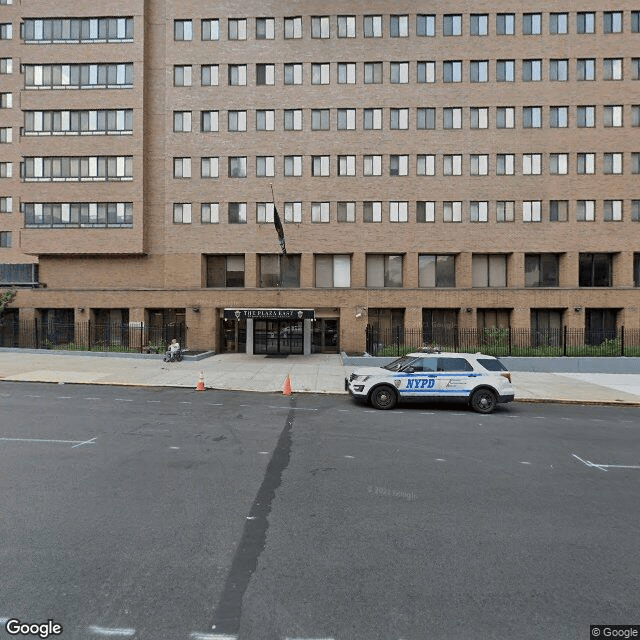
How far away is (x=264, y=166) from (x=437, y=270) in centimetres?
1503

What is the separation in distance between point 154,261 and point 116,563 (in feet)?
95.0

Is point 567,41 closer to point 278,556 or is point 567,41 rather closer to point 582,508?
point 582,508

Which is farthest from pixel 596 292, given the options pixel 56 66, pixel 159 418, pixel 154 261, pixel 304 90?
pixel 56 66

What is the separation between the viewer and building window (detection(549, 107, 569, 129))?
28.4 metres

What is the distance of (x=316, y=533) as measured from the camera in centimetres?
449

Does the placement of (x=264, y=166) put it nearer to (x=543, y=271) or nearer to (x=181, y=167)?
(x=181, y=167)

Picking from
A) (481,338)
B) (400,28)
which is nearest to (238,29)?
(400,28)

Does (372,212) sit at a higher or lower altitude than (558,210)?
lower

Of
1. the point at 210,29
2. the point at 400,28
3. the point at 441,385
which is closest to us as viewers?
the point at 441,385

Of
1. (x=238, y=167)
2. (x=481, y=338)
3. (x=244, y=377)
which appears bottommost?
(x=244, y=377)

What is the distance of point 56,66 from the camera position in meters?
29.4

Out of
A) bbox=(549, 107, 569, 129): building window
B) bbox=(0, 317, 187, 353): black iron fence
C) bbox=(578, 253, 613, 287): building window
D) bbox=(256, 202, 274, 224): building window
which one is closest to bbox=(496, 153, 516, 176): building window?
bbox=(549, 107, 569, 129): building window

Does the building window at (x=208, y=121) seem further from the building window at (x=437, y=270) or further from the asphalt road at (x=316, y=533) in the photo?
the asphalt road at (x=316, y=533)

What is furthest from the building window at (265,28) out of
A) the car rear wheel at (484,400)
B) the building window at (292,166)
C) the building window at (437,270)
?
the car rear wheel at (484,400)
